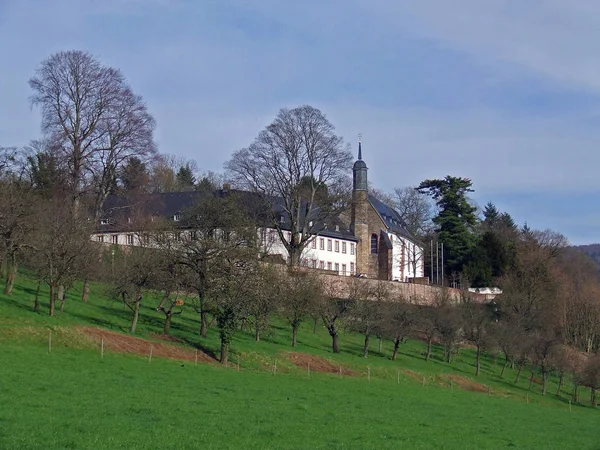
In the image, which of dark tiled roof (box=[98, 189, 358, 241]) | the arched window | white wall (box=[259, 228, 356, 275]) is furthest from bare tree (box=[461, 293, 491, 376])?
the arched window

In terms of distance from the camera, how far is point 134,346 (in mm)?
39156

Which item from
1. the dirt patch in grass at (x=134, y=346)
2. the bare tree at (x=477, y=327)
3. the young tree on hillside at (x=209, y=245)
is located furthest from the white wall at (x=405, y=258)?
the dirt patch in grass at (x=134, y=346)

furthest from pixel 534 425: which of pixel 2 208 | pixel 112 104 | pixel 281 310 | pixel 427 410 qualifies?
pixel 112 104

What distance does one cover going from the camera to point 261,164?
67062 mm

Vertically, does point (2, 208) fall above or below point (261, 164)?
below

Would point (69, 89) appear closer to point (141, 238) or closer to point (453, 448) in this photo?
point (141, 238)

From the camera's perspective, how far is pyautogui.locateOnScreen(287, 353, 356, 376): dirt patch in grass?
46.2 metres

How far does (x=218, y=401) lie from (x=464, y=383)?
102 feet

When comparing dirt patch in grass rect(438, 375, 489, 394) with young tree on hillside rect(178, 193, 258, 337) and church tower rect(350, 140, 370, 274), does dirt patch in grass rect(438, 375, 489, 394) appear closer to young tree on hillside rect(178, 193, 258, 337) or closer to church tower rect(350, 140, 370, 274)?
young tree on hillside rect(178, 193, 258, 337)

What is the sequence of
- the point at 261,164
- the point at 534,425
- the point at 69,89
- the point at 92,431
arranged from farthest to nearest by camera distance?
the point at 261,164
the point at 69,89
the point at 534,425
the point at 92,431

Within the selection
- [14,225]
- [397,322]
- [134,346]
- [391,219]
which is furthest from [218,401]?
[391,219]

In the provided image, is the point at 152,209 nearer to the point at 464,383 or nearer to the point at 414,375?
the point at 414,375

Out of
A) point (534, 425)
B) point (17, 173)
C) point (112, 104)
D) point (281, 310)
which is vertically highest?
point (112, 104)

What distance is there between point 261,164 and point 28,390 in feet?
147
